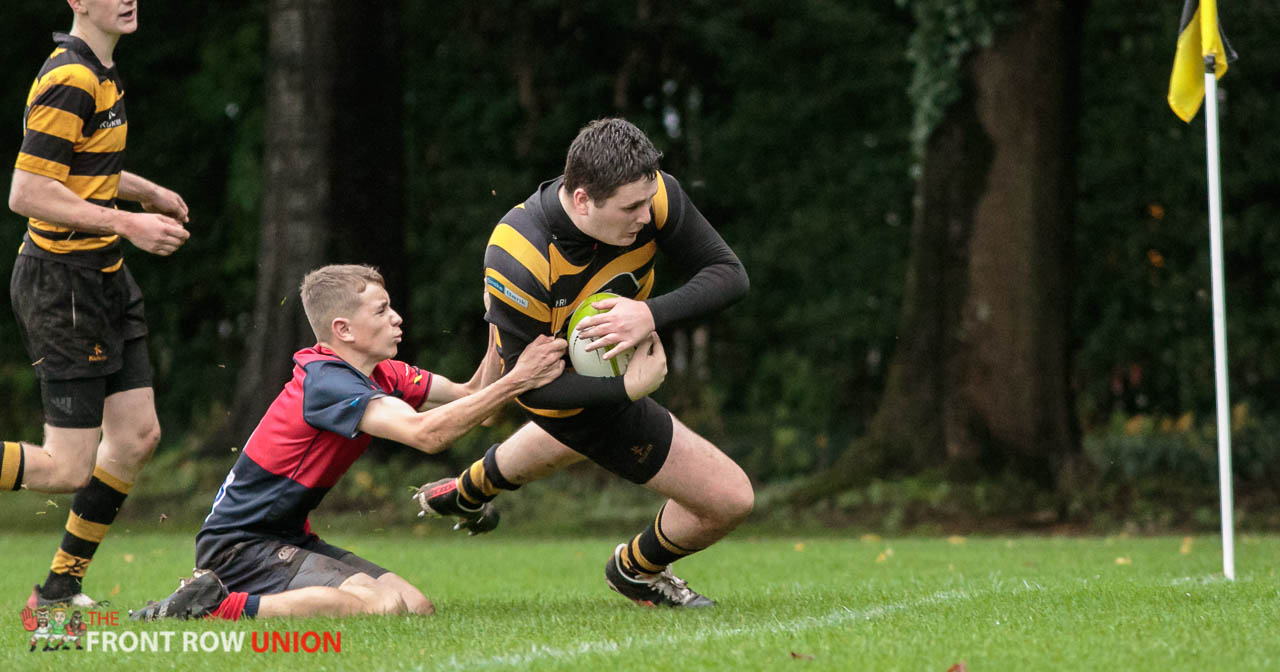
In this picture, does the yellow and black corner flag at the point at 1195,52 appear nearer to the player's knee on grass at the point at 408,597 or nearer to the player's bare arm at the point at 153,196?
the player's knee on grass at the point at 408,597

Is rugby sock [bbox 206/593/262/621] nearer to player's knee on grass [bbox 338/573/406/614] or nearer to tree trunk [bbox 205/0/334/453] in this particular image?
player's knee on grass [bbox 338/573/406/614]

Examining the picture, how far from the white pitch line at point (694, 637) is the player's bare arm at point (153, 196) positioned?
2.87 meters

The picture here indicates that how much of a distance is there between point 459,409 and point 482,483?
118cm

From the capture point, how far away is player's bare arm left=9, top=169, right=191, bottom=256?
5.68 m

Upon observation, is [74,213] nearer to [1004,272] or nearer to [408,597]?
[408,597]

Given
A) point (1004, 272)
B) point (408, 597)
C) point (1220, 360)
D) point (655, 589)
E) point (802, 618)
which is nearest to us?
point (802, 618)

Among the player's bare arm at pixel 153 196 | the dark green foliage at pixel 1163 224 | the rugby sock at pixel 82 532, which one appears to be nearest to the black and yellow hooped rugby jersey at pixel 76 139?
the player's bare arm at pixel 153 196

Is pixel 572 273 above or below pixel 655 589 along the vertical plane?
above

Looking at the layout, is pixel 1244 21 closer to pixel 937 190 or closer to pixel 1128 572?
pixel 937 190

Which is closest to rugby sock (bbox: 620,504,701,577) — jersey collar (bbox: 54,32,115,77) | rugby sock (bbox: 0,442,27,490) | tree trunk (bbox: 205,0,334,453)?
rugby sock (bbox: 0,442,27,490)

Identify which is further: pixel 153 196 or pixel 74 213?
pixel 153 196

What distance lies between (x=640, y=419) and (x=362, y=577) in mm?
1224

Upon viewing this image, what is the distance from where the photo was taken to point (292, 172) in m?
13.1

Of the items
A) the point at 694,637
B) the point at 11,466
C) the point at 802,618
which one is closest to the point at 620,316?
the point at 694,637
